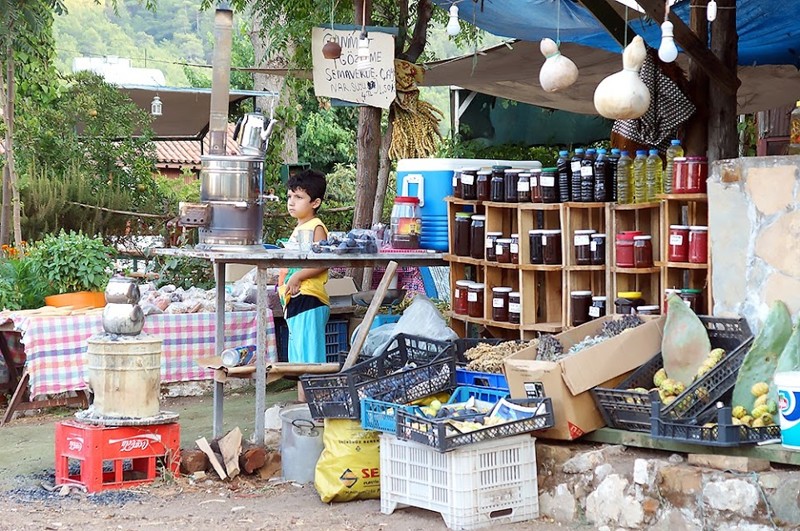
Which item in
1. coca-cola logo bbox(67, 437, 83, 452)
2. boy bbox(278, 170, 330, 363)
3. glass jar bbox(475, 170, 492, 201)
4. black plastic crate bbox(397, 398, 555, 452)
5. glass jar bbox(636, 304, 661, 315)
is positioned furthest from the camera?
boy bbox(278, 170, 330, 363)

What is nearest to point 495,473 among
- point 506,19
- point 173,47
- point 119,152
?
point 506,19

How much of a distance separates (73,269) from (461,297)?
3649 mm

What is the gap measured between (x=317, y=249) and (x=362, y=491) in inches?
63.2

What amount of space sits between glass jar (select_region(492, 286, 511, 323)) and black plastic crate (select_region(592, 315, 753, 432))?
150 cm

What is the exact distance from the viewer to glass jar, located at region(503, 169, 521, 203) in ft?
22.6

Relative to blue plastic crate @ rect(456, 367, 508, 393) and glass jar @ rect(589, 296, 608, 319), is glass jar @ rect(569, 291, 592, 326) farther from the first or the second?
blue plastic crate @ rect(456, 367, 508, 393)

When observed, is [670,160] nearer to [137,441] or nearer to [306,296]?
[306,296]

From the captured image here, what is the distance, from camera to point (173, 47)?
63.5 meters

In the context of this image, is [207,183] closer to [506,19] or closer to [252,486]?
[252,486]

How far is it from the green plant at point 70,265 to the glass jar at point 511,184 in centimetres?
395

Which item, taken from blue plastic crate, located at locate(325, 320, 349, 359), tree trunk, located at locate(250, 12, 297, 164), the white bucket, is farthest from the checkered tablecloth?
tree trunk, located at locate(250, 12, 297, 164)

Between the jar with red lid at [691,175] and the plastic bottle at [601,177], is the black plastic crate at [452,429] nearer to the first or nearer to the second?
the jar with red lid at [691,175]

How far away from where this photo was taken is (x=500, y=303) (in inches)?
273

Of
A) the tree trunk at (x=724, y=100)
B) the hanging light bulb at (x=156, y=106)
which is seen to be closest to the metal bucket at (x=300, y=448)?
the tree trunk at (x=724, y=100)
